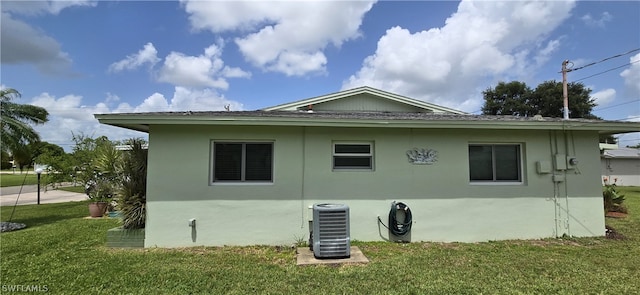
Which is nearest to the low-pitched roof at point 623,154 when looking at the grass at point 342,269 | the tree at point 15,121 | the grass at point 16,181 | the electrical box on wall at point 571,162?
the electrical box on wall at point 571,162

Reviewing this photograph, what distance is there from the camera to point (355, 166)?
264 inches

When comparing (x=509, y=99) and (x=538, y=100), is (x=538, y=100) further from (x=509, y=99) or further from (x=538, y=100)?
(x=509, y=99)

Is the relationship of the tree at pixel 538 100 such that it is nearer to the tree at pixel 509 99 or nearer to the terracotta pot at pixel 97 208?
the tree at pixel 509 99

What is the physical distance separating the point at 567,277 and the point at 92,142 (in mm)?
17680

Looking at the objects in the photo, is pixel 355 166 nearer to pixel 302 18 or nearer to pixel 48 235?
pixel 302 18

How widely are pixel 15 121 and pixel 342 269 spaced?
36.0 feet

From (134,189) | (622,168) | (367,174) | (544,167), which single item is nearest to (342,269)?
(367,174)

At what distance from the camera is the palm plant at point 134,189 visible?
6.33m

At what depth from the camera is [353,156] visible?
6.69 m

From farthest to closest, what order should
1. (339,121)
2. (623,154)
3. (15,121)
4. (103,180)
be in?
1. (623,154)
2. (103,180)
3. (15,121)
4. (339,121)

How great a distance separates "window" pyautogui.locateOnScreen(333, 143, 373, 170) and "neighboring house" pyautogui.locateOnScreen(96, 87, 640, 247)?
2 centimetres

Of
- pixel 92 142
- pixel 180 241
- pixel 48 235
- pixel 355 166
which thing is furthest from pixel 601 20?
pixel 92 142

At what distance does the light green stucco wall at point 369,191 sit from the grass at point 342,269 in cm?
39

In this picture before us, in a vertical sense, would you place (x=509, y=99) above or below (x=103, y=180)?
above
